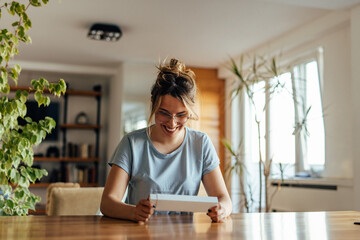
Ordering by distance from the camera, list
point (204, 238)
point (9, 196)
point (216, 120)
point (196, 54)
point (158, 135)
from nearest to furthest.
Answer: point (204, 238), point (158, 135), point (9, 196), point (196, 54), point (216, 120)

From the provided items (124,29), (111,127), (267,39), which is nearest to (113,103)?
(111,127)

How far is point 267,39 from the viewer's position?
5.71 metres

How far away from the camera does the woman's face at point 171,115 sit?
173cm

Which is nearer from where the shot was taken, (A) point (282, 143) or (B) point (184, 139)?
(B) point (184, 139)

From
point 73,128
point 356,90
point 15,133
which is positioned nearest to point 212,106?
point 73,128

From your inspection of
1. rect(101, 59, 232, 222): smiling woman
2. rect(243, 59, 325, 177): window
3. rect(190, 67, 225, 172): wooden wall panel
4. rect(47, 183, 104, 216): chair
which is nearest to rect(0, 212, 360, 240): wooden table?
rect(101, 59, 232, 222): smiling woman

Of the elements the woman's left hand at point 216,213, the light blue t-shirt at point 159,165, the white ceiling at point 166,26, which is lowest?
the woman's left hand at point 216,213

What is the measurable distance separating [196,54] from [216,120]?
135cm

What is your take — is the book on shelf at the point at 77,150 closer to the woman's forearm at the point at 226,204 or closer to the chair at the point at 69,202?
the chair at the point at 69,202

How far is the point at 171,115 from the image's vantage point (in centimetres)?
173

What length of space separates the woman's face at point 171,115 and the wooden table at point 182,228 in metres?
0.37

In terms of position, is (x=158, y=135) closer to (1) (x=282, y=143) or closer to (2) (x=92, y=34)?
(2) (x=92, y=34)

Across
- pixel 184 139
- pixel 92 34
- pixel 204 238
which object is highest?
pixel 92 34

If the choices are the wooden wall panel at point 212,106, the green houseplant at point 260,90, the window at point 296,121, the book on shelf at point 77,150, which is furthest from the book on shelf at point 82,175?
the window at point 296,121
